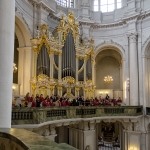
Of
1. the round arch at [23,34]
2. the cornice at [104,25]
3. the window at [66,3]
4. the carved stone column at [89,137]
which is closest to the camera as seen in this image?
the carved stone column at [89,137]

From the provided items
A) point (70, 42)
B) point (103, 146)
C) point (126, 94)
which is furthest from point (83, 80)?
point (103, 146)

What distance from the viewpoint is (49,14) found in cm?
1942

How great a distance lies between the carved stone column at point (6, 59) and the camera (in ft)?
23.9

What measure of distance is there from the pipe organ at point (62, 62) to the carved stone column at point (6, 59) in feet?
28.1

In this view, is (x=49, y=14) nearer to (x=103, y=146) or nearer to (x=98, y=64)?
(x=98, y=64)

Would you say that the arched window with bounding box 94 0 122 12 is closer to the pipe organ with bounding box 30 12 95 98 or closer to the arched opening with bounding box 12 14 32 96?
the pipe organ with bounding box 30 12 95 98

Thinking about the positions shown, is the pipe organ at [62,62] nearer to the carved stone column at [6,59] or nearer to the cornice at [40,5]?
the cornice at [40,5]

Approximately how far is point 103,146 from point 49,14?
1458 cm

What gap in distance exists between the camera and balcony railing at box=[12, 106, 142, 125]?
9822 millimetres

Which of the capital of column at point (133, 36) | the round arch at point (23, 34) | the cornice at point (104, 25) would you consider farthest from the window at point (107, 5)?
the round arch at point (23, 34)

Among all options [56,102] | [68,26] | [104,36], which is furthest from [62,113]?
[104,36]

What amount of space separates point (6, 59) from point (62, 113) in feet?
21.0

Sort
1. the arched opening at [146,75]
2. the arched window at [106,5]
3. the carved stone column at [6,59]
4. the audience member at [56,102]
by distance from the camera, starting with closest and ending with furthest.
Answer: the carved stone column at [6,59] → the audience member at [56,102] → the arched opening at [146,75] → the arched window at [106,5]

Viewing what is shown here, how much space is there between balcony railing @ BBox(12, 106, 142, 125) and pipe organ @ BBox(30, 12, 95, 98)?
3071mm
